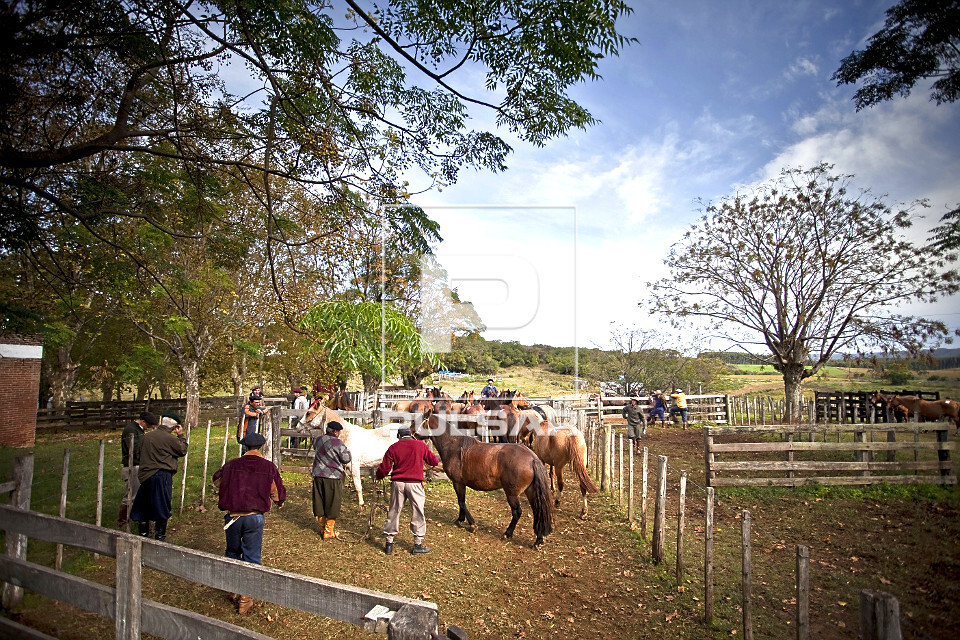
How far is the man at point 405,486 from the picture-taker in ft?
22.4

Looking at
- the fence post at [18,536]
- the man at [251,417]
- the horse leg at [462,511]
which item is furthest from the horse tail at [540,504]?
the man at [251,417]

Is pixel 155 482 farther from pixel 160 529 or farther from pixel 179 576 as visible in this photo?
pixel 179 576

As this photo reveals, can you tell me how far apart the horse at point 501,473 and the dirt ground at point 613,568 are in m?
0.41

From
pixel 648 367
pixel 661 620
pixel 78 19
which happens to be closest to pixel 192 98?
pixel 78 19

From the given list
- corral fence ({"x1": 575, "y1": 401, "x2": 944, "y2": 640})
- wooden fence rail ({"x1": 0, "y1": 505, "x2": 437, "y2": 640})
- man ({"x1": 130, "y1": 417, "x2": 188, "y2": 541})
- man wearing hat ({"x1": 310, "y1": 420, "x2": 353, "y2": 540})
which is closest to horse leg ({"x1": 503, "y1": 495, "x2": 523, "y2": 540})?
corral fence ({"x1": 575, "y1": 401, "x2": 944, "y2": 640})

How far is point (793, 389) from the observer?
16297mm

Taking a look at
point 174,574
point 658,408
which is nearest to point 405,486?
point 174,574

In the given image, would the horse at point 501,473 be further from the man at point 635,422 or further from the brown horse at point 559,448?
→ the man at point 635,422

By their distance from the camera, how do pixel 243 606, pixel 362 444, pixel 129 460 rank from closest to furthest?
pixel 243 606, pixel 129 460, pixel 362 444

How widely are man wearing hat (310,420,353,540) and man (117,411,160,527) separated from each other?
2341 mm

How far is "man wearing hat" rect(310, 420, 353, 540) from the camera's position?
7.22 meters

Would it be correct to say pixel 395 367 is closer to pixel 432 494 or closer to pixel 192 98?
pixel 432 494

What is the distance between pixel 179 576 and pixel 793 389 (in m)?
18.4

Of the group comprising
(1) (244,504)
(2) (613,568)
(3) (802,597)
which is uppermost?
(1) (244,504)
